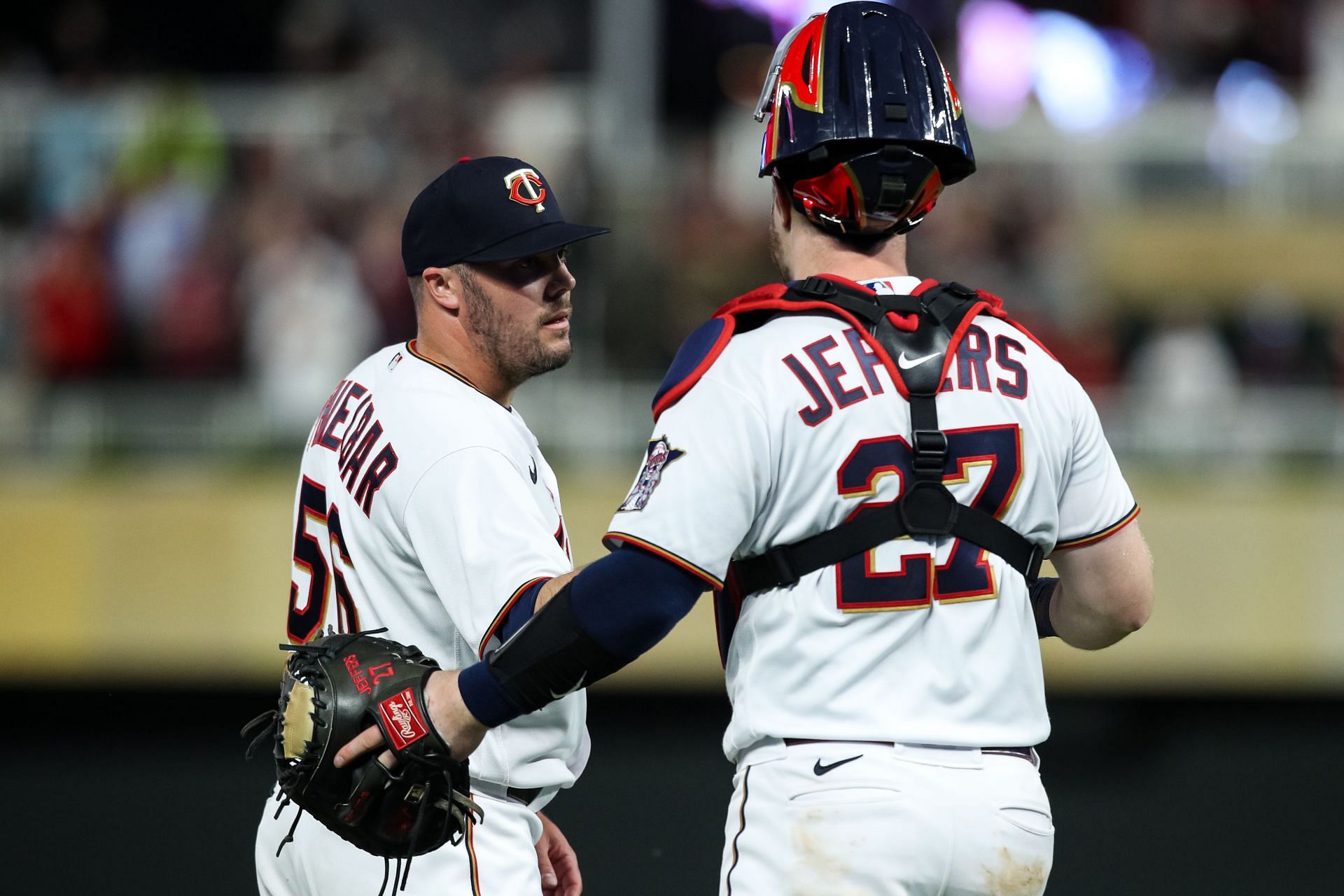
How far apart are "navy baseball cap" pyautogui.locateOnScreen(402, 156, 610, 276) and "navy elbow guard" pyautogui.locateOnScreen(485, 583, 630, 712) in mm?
Result: 1034

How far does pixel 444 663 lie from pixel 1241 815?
22.8ft

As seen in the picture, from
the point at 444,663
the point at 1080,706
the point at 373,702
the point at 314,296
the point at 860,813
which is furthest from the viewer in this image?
the point at 1080,706

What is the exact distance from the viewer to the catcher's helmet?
8.79ft

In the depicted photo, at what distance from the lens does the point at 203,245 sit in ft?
27.4

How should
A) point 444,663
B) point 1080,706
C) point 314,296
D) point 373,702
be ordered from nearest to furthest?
1. point 373,702
2. point 444,663
3. point 314,296
4. point 1080,706

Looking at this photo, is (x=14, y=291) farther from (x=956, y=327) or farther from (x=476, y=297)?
(x=956, y=327)

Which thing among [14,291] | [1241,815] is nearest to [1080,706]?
[1241,815]

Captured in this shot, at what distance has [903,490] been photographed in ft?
8.41

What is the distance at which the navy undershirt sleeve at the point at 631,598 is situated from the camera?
2.47 meters

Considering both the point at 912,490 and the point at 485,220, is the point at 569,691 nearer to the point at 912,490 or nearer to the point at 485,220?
the point at 912,490

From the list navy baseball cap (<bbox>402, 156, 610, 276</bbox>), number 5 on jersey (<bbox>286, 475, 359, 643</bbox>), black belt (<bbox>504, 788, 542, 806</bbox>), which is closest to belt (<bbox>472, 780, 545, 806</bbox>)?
black belt (<bbox>504, 788, 542, 806</bbox>)

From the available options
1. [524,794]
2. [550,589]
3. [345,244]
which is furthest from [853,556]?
[345,244]

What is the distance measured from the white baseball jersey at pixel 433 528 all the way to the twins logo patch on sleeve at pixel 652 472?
16.3 inches

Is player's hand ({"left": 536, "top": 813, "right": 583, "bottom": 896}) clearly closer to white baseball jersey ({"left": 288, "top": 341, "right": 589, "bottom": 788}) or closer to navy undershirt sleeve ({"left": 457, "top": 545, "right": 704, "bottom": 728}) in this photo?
white baseball jersey ({"left": 288, "top": 341, "right": 589, "bottom": 788})
